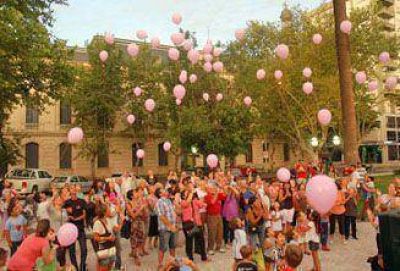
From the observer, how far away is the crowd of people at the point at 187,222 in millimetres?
7566

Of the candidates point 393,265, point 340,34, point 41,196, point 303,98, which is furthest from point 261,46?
point 393,265

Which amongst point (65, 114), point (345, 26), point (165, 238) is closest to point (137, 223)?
point (165, 238)

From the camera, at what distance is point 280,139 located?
51625 mm

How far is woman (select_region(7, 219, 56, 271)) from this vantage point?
5895 mm

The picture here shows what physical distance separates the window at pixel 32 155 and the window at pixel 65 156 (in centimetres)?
207

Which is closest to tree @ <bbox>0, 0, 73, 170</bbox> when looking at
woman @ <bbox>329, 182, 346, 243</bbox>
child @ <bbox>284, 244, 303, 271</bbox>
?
woman @ <bbox>329, 182, 346, 243</bbox>

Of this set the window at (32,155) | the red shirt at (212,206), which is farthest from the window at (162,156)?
the red shirt at (212,206)

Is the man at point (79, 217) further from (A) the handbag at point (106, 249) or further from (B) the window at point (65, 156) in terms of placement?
(B) the window at point (65, 156)

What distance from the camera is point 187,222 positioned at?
9.55 meters

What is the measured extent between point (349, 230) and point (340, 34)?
22.7 feet

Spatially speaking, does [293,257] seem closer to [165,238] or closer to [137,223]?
[165,238]

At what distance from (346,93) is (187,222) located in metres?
8.05

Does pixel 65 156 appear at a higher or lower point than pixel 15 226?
higher

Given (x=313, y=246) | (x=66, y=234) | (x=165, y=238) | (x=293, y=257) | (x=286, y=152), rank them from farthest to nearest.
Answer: (x=286, y=152) → (x=165, y=238) → (x=313, y=246) → (x=66, y=234) → (x=293, y=257)
